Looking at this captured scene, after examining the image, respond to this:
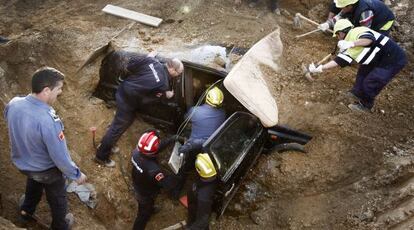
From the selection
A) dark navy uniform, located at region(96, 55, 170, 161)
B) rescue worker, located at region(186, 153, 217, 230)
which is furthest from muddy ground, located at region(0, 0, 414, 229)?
rescue worker, located at region(186, 153, 217, 230)

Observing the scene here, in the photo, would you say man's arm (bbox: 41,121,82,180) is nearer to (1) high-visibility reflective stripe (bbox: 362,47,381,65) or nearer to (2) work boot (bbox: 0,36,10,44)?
(2) work boot (bbox: 0,36,10,44)

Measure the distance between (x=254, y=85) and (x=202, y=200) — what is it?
1819 millimetres

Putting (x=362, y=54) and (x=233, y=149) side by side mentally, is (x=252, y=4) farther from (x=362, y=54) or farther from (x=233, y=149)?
(x=233, y=149)

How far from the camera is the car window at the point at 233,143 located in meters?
4.92

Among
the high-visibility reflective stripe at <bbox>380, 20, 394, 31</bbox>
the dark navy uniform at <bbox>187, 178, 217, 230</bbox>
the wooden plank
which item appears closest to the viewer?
the dark navy uniform at <bbox>187, 178, 217, 230</bbox>

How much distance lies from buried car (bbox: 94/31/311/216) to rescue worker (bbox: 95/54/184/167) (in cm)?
21

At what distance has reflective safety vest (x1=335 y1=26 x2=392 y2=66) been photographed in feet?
18.9

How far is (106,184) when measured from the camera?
569cm

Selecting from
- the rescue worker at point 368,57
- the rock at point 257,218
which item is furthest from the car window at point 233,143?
the rescue worker at point 368,57

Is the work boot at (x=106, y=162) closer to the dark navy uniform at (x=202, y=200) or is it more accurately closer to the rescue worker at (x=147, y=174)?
the rescue worker at (x=147, y=174)

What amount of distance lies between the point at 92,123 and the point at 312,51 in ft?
13.4

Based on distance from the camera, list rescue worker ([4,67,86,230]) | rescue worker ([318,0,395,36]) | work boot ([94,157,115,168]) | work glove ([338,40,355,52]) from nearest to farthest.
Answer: rescue worker ([4,67,86,230]), work glove ([338,40,355,52]), work boot ([94,157,115,168]), rescue worker ([318,0,395,36])

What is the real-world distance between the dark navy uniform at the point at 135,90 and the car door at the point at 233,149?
1.11 metres

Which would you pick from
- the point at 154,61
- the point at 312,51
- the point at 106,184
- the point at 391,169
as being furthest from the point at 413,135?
the point at 106,184
